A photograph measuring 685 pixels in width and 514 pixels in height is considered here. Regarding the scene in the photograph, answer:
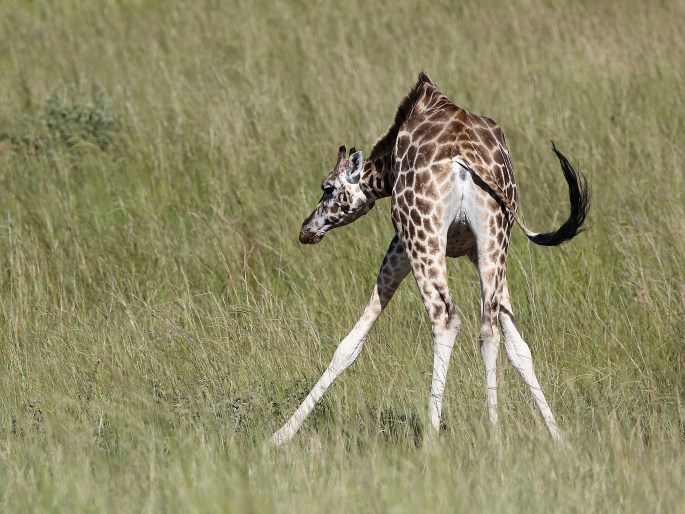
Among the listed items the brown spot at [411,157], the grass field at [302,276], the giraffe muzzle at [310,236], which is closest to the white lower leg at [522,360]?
the grass field at [302,276]

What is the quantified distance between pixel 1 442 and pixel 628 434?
2741 mm

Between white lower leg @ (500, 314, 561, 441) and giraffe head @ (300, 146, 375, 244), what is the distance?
970mm

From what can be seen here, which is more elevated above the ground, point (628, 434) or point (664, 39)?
point (664, 39)

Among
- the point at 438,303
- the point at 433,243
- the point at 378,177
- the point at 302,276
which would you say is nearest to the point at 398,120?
the point at 378,177

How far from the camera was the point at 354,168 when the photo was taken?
5.93m

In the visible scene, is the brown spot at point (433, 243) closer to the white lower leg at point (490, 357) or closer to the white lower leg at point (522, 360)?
the white lower leg at point (490, 357)

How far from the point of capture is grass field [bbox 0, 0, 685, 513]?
15.2 ft

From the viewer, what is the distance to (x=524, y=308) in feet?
22.7

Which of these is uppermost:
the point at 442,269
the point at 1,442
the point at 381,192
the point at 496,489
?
the point at 381,192

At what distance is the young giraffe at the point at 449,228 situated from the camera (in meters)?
5.22

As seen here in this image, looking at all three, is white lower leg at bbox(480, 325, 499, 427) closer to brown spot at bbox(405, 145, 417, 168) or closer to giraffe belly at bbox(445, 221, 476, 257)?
giraffe belly at bbox(445, 221, 476, 257)

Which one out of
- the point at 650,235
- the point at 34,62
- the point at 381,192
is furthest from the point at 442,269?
the point at 34,62

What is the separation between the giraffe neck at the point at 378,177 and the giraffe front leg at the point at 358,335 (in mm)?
312

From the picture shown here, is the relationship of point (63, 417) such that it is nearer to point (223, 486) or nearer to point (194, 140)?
point (223, 486)
